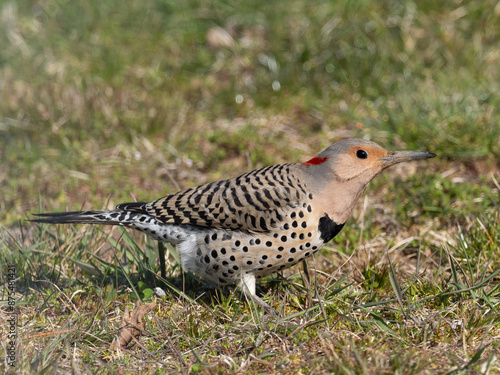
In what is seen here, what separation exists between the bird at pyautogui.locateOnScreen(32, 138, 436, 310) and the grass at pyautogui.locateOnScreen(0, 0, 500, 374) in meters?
0.26

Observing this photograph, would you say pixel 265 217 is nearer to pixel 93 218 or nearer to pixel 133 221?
pixel 133 221

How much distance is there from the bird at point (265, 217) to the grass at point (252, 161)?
26 centimetres

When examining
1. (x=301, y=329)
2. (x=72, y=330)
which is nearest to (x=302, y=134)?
(x=301, y=329)

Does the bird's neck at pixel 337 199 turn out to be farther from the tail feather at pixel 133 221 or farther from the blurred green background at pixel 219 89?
the blurred green background at pixel 219 89

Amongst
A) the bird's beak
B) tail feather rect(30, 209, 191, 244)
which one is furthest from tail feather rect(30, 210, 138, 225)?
the bird's beak

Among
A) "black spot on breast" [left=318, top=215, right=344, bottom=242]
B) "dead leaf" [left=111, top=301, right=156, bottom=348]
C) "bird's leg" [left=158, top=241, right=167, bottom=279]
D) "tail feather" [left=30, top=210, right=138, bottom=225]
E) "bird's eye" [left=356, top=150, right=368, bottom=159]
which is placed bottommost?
"dead leaf" [left=111, top=301, right=156, bottom=348]

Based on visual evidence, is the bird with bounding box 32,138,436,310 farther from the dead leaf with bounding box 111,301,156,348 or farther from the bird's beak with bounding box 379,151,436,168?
the dead leaf with bounding box 111,301,156,348

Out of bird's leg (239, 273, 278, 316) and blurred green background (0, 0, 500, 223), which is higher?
blurred green background (0, 0, 500, 223)

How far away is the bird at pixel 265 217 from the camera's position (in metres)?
3.85

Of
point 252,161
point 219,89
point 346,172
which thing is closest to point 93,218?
point 346,172

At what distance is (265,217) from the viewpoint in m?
3.88

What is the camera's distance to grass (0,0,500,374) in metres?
3.56

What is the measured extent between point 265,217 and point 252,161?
224cm

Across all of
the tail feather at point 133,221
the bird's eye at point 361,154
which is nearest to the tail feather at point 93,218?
the tail feather at point 133,221
